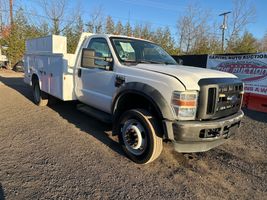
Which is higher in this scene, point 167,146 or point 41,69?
point 41,69

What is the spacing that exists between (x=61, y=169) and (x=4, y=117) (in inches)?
138

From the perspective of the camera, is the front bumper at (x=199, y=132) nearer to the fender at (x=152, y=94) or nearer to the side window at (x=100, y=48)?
the fender at (x=152, y=94)

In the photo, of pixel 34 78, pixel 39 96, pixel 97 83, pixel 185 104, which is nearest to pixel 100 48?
pixel 97 83

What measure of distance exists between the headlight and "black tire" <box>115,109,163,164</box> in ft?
1.60

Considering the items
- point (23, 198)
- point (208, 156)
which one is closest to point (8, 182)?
point (23, 198)

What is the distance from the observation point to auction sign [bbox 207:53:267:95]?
8945mm

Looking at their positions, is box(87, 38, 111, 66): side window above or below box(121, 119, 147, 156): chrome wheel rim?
above

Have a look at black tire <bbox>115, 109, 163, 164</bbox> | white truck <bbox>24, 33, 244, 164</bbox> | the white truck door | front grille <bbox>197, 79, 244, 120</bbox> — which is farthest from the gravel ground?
front grille <bbox>197, 79, 244, 120</bbox>

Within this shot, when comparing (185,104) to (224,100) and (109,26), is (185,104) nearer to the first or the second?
(224,100)

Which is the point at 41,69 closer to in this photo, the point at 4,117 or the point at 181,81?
the point at 4,117

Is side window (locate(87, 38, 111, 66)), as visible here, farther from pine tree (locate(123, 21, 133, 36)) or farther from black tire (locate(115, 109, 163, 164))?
pine tree (locate(123, 21, 133, 36))

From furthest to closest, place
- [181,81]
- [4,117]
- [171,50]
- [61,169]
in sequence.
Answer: [171,50], [4,117], [61,169], [181,81]

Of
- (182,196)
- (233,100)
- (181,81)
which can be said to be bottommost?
(182,196)

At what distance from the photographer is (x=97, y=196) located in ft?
9.97
